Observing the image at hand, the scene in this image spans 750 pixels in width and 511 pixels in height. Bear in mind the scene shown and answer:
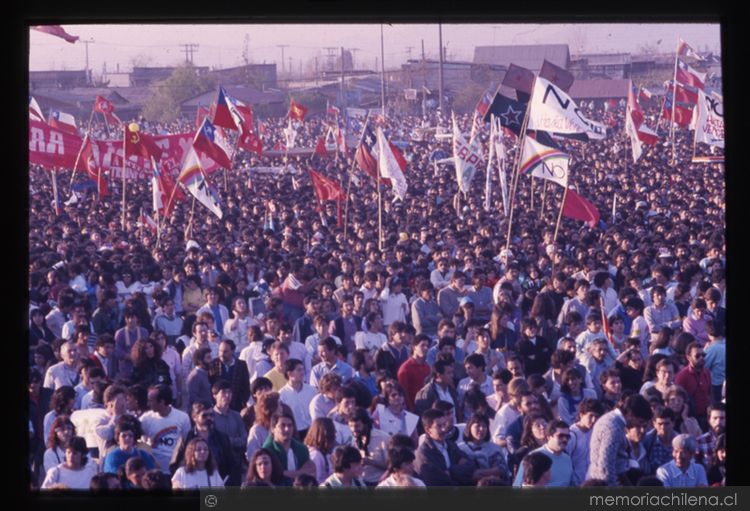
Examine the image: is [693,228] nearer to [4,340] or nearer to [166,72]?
[166,72]

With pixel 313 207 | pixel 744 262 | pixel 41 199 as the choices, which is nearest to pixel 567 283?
pixel 744 262

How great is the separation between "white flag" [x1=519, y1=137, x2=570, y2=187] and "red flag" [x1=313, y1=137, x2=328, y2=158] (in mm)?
2058

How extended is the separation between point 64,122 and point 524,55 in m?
2.97

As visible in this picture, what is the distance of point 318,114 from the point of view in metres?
9.22

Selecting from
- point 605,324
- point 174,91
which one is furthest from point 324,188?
point 605,324

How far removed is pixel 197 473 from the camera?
6000mm

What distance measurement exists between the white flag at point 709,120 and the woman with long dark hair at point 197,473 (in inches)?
120

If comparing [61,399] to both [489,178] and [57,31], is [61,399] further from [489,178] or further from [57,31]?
[489,178]

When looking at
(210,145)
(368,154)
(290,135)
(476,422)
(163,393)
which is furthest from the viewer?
(368,154)

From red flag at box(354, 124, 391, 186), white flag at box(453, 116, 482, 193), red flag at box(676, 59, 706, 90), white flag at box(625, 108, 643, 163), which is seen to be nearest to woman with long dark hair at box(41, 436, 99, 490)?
red flag at box(676, 59, 706, 90)

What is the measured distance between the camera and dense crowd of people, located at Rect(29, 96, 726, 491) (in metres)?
6.10

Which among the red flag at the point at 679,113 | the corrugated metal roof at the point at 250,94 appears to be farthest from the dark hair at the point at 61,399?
the red flag at the point at 679,113

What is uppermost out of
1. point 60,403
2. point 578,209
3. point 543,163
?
point 543,163

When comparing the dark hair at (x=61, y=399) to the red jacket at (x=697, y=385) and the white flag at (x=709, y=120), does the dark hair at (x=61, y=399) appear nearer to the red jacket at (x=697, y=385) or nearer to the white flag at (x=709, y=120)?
the red jacket at (x=697, y=385)
